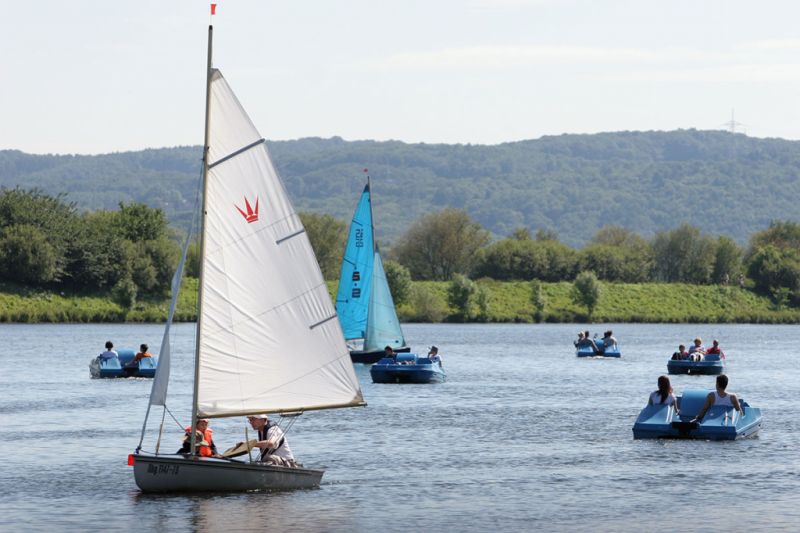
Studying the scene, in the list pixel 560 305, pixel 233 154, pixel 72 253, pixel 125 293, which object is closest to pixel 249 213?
pixel 233 154

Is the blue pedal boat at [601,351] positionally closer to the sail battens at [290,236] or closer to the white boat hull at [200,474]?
the white boat hull at [200,474]

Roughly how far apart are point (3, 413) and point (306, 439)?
13696 millimetres

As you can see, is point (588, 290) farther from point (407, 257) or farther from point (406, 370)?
point (406, 370)

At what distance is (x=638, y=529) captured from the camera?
90.0 ft

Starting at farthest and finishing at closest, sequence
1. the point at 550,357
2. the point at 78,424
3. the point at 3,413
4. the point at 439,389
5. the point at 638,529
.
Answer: the point at 550,357 → the point at 439,389 → the point at 3,413 → the point at 78,424 → the point at 638,529

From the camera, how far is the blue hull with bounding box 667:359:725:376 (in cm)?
7250

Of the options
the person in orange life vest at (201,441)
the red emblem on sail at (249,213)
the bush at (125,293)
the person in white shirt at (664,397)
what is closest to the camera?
the red emblem on sail at (249,213)

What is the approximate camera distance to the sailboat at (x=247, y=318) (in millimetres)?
28281

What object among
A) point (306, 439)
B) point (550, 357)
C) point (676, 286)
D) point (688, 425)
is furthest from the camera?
point (676, 286)

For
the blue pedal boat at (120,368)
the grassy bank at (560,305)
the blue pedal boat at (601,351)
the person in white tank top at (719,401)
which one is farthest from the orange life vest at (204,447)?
the grassy bank at (560,305)

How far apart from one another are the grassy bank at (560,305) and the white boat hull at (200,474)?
118 m

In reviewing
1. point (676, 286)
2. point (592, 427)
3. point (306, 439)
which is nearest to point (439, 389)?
point (592, 427)

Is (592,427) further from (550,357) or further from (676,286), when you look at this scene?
(676,286)

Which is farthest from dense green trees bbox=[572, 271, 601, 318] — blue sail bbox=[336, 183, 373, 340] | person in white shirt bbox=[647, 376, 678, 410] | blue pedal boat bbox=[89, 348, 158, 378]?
person in white shirt bbox=[647, 376, 678, 410]
